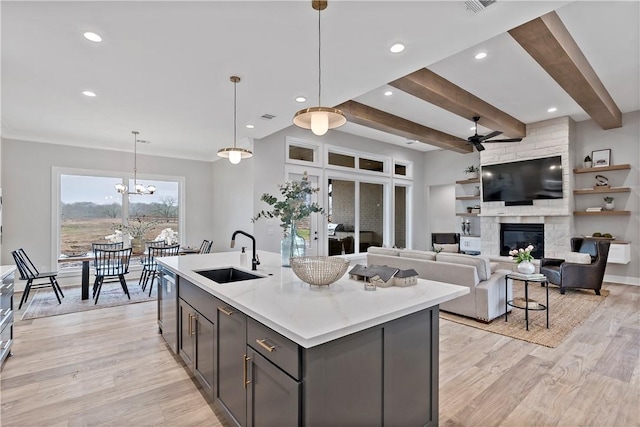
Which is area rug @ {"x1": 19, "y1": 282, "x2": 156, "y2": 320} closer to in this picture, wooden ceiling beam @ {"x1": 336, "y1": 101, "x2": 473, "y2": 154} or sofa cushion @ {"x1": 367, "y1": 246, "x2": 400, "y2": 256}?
sofa cushion @ {"x1": 367, "y1": 246, "x2": 400, "y2": 256}

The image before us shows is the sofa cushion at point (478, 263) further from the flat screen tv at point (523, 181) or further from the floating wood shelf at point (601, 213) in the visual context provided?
the floating wood shelf at point (601, 213)

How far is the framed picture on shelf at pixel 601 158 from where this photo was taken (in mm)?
6246

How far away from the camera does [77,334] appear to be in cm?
364

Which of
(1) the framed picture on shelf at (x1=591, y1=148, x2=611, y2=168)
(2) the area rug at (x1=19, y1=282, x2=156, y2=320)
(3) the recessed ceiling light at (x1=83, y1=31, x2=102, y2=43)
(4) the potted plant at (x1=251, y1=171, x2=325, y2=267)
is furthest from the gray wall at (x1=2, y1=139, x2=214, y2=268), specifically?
(1) the framed picture on shelf at (x1=591, y1=148, x2=611, y2=168)

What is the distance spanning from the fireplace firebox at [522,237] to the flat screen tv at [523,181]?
62 centimetres

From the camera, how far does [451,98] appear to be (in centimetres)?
461

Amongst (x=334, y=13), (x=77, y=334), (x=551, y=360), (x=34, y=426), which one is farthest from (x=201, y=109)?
(x=551, y=360)

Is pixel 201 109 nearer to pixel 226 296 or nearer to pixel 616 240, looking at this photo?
pixel 226 296

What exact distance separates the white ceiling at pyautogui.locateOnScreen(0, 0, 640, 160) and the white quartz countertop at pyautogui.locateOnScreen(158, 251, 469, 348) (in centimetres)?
197

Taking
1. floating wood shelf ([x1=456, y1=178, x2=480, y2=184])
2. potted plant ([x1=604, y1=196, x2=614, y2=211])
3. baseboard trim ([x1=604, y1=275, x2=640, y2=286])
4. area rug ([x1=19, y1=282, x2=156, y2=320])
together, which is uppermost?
floating wood shelf ([x1=456, y1=178, x2=480, y2=184])

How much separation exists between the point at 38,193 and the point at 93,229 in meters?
1.10

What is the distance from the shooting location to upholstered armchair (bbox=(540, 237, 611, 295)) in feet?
16.6

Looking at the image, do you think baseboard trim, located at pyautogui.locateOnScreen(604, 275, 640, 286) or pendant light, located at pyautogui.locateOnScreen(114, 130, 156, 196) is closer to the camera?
baseboard trim, located at pyautogui.locateOnScreen(604, 275, 640, 286)

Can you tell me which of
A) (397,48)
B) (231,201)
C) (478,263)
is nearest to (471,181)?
(478,263)
